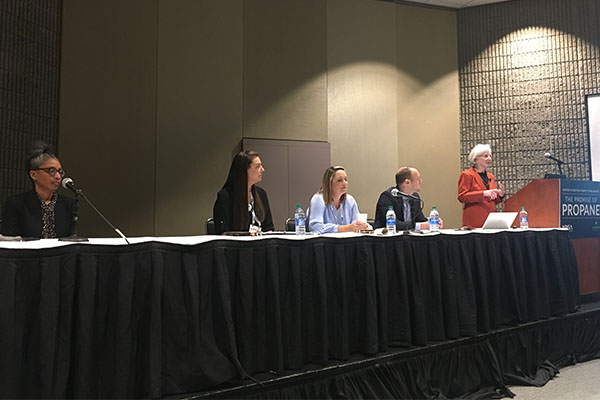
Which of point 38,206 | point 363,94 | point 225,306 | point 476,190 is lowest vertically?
point 225,306

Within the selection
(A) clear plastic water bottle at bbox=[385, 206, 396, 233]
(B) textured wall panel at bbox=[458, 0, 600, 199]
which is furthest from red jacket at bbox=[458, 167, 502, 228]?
(B) textured wall panel at bbox=[458, 0, 600, 199]

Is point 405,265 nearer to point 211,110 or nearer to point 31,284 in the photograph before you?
point 31,284

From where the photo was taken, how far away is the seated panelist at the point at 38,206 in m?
2.65

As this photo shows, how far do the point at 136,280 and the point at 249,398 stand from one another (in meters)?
0.66

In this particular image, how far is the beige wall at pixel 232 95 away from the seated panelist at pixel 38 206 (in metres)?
1.85

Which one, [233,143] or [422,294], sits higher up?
[233,143]

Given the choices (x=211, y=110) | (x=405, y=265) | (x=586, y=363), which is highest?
(x=211, y=110)

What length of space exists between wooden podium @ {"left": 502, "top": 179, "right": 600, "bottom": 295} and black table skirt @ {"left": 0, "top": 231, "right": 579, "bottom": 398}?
0.93 m

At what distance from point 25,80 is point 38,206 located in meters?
2.09

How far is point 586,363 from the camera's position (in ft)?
10.5

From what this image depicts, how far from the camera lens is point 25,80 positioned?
419 cm

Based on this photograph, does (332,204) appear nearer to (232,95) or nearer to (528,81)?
(232,95)

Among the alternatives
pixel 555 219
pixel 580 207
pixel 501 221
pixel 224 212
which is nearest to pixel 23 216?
pixel 224 212

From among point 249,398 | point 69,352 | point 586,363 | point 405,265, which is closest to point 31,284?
point 69,352
